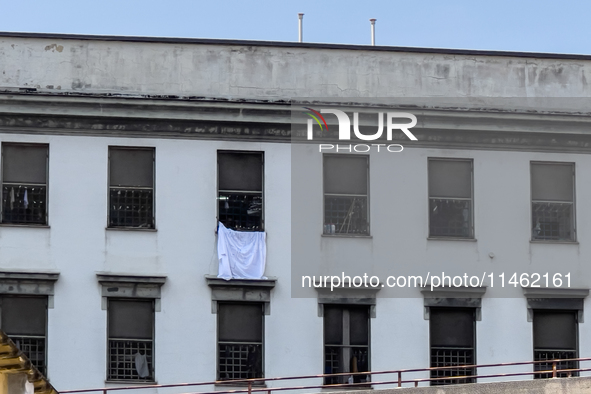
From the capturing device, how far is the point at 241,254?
2900 centimetres

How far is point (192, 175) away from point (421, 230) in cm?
526

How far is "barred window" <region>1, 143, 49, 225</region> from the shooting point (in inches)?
1136

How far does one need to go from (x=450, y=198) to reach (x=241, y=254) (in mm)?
5033

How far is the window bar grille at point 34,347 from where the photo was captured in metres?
28.2

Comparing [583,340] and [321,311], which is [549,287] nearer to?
[583,340]

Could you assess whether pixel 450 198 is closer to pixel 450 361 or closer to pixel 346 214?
pixel 346 214

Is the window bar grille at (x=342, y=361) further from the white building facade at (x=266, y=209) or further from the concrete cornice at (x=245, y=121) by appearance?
the concrete cornice at (x=245, y=121)

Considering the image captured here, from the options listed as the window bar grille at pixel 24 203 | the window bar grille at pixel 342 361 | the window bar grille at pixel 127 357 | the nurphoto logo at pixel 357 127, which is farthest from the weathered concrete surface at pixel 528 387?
the window bar grille at pixel 24 203

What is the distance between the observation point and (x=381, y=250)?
29656 millimetres

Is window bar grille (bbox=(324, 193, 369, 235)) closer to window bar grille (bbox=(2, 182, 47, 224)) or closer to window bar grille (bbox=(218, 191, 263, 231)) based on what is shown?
window bar grille (bbox=(218, 191, 263, 231))

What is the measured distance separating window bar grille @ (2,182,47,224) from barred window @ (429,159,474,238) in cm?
864

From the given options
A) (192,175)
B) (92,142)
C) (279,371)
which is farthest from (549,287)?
(92,142)

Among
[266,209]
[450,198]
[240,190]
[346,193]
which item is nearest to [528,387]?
[450,198]

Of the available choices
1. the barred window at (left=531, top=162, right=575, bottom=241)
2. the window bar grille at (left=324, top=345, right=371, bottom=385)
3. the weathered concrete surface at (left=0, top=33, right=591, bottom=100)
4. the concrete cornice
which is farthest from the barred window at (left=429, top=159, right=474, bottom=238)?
the window bar grille at (left=324, top=345, right=371, bottom=385)
